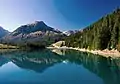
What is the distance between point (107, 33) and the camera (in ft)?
397

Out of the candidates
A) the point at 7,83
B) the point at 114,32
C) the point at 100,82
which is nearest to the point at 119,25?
the point at 114,32

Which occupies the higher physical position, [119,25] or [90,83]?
[119,25]

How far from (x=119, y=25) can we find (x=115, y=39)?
7335 mm

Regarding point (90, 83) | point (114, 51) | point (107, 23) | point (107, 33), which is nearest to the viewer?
point (90, 83)

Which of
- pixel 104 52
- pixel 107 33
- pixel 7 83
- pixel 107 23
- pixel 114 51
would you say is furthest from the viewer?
pixel 107 23

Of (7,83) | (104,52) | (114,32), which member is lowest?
(7,83)

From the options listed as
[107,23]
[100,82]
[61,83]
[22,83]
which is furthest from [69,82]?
[107,23]

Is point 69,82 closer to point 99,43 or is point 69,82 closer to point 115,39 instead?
point 115,39

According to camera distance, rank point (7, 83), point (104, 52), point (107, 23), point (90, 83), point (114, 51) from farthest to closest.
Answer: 1. point (107, 23)
2. point (104, 52)
3. point (114, 51)
4. point (7, 83)
5. point (90, 83)

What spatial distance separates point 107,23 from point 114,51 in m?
28.7

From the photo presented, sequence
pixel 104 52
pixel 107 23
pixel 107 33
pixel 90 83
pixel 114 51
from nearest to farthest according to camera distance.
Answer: pixel 90 83 < pixel 114 51 < pixel 104 52 < pixel 107 33 < pixel 107 23

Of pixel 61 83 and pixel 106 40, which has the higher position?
pixel 106 40

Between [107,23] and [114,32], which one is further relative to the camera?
[107,23]

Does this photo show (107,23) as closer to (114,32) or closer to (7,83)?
(114,32)
